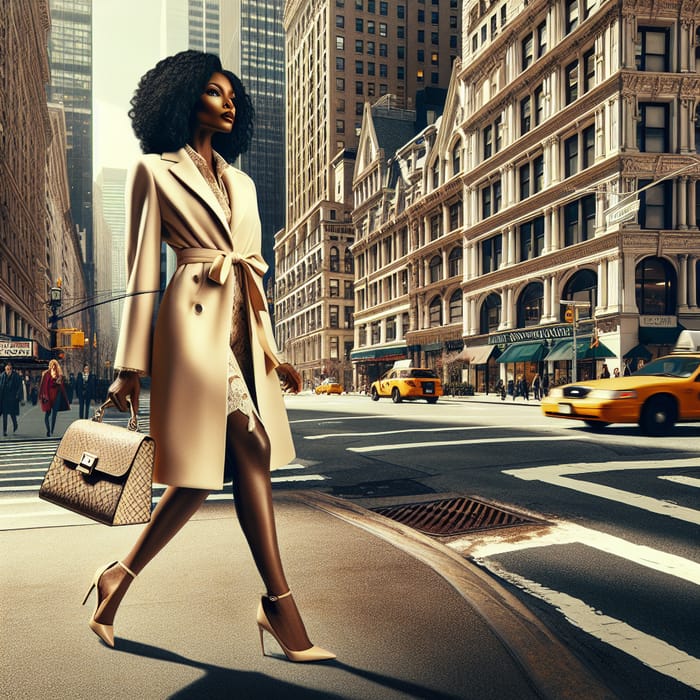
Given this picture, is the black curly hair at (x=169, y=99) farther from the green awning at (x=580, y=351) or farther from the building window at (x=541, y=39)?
the building window at (x=541, y=39)

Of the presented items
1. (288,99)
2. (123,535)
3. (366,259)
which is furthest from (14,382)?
(288,99)

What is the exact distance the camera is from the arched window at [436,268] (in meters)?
56.8

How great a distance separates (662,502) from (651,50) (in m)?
36.1

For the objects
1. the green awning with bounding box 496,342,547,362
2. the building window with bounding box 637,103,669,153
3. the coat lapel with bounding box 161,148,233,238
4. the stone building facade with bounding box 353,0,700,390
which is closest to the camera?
the coat lapel with bounding box 161,148,233,238

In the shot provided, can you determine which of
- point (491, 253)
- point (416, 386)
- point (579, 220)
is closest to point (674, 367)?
point (416, 386)

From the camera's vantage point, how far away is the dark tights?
112 inches

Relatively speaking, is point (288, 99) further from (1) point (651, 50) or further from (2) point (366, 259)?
(1) point (651, 50)

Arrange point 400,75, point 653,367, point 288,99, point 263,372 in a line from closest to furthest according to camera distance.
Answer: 1. point 263,372
2. point 653,367
3. point 400,75
4. point 288,99

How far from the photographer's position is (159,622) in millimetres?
3348

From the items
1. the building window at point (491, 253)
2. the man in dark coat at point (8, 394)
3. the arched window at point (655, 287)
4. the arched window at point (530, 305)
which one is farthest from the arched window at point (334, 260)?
the man in dark coat at point (8, 394)

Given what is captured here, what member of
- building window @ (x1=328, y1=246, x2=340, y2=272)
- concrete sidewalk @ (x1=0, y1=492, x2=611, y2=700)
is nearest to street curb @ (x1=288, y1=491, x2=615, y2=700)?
concrete sidewalk @ (x1=0, y1=492, x2=611, y2=700)

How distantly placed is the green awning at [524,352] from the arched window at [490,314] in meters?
3.33

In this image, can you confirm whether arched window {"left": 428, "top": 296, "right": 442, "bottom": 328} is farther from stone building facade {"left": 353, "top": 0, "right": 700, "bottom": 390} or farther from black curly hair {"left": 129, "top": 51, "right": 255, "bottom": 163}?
black curly hair {"left": 129, "top": 51, "right": 255, "bottom": 163}

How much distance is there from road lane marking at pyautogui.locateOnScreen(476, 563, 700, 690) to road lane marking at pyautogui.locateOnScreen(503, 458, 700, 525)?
2426 millimetres
